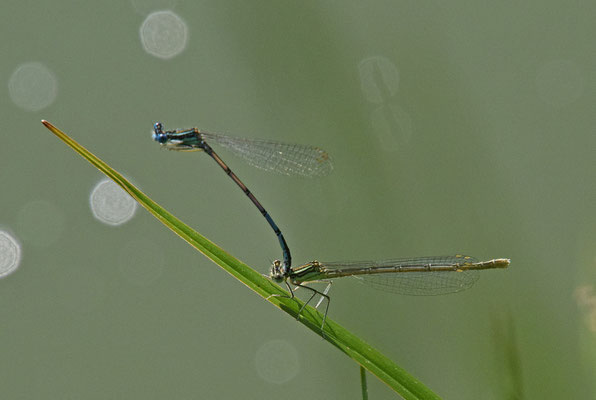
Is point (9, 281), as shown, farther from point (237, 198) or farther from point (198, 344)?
point (237, 198)

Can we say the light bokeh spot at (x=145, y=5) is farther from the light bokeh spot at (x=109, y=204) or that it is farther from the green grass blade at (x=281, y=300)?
the green grass blade at (x=281, y=300)

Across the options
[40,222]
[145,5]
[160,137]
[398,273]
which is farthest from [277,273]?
[145,5]

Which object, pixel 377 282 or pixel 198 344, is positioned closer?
pixel 377 282

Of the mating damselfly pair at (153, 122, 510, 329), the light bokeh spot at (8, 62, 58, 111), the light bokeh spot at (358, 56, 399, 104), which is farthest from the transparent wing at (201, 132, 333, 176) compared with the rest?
the light bokeh spot at (8, 62, 58, 111)

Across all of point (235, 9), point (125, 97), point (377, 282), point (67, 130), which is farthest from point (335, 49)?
point (67, 130)

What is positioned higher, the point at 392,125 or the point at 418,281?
the point at 392,125

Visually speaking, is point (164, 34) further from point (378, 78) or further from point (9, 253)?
point (9, 253)
